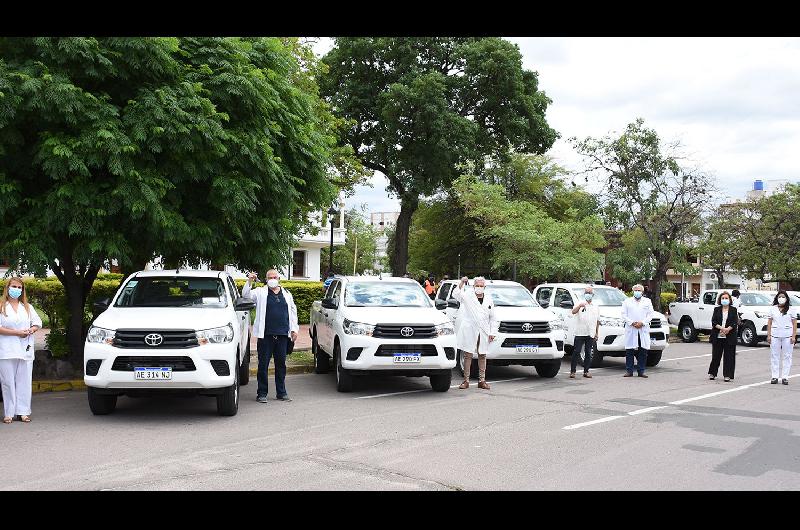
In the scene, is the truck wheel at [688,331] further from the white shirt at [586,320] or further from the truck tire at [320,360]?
the truck tire at [320,360]

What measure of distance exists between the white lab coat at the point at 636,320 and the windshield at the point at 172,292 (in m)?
8.67

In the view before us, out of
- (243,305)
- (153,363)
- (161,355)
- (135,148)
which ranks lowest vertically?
(153,363)

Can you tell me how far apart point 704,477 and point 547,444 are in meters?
1.87

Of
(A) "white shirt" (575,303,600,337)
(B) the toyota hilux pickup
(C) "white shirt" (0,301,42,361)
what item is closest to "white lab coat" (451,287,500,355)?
(A) "white shirt" (575,303,600,337)

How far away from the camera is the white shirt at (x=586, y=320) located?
48.9 feet

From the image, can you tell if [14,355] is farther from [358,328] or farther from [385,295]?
[385,295]

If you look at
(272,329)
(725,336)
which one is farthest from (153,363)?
(725,336)

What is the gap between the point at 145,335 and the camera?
942cm

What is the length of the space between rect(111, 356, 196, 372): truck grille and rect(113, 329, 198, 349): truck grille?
0.51 feet

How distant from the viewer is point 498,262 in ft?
104

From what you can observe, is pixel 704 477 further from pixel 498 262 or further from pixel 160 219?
pixel 498 262

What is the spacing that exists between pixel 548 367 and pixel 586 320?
1.22m

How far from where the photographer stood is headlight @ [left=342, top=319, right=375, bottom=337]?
38.9 ft
